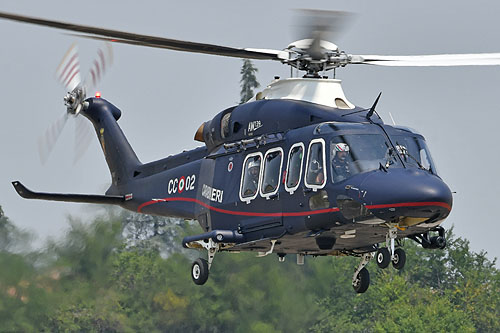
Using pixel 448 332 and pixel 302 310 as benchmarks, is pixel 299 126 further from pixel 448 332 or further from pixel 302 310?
pixel 448 332

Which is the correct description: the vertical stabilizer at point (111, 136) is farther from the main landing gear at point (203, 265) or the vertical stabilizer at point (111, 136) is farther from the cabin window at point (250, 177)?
the cabin window at point (250, 177)

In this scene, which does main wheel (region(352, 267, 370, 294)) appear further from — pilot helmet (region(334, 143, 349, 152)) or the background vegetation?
the background vegetation

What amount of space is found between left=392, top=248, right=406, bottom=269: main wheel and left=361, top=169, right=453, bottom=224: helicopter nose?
1171mm

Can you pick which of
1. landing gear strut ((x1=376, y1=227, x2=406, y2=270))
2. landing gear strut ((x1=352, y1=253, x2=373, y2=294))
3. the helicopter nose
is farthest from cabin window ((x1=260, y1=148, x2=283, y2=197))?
landing gear strut ((x1=352, y1=253, x2=373, y2=294))

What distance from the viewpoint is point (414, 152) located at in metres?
17.8

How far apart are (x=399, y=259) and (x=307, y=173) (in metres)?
1.94

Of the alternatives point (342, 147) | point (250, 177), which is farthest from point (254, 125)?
point (342, 147)

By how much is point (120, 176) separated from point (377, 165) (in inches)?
298

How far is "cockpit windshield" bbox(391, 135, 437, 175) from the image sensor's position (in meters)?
17.5

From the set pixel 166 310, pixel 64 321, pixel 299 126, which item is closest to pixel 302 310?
pixel 166 310

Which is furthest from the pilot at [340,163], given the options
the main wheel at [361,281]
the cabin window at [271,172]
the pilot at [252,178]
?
the main wheel at [361,281]

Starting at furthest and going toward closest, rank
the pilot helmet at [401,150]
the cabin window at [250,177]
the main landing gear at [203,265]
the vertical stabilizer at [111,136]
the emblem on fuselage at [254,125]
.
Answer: the vertical stabilizer at [111,136]
the main landing gear at [203,265]
the emblem on fuselage at [254,125]
the cabin window at [250,177]
the pilot helmet at [401,150]

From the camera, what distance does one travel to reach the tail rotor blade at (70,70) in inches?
885

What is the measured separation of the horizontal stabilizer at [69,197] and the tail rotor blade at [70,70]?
7.08ft
